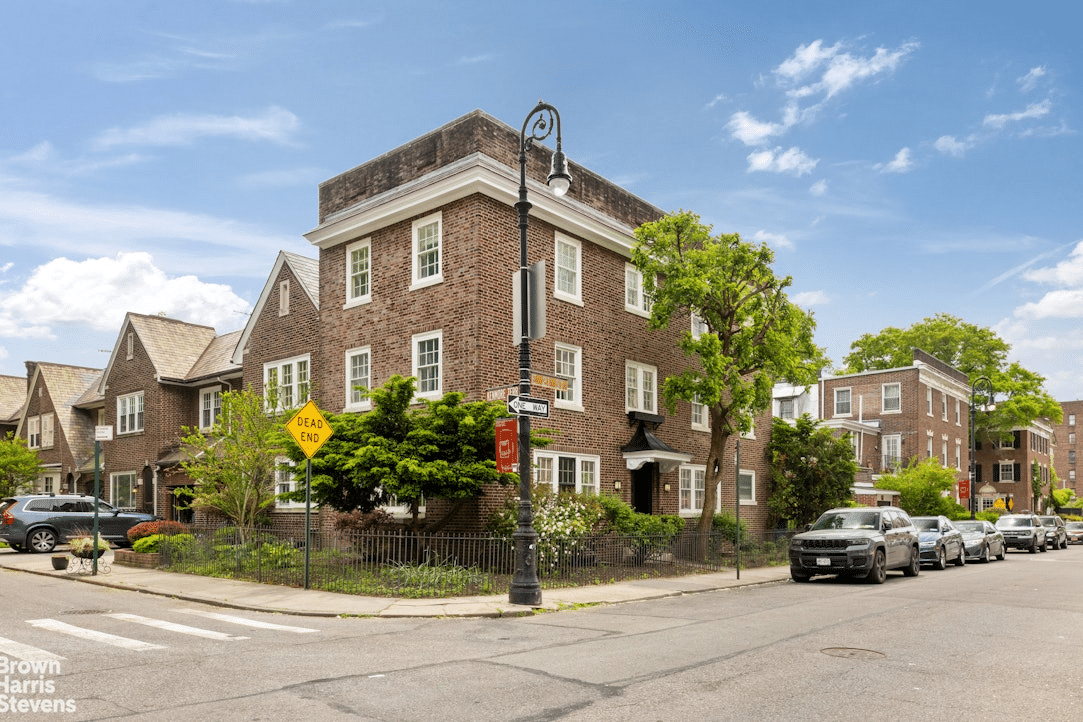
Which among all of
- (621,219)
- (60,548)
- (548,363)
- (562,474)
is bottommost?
(60,548)

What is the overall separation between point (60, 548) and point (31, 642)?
18455 mm

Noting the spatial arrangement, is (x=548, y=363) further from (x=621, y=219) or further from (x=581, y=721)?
(x=581, y=721)

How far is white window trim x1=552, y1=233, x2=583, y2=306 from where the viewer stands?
2327 centimetres

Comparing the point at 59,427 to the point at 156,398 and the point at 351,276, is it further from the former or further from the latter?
the point at 351,276

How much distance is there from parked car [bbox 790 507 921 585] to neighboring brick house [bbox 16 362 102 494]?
32524 mm

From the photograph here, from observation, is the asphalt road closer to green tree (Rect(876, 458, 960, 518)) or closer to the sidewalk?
the sidewalk

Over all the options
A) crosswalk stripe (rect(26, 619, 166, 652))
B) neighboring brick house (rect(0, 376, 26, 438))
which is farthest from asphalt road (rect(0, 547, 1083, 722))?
neighboring brick house (rect(0, 376, 26, 438))

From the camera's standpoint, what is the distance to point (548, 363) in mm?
22656

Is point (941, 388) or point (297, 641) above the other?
point (941, 388)

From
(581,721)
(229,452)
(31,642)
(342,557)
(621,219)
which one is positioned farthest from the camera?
(621,219)

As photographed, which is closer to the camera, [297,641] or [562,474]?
[297,641]

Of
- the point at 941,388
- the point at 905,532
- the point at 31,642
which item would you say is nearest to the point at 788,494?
the point at 905,532

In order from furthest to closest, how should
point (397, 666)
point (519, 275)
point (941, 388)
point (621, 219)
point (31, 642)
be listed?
point (941, 388), point (621, 219), point (519, 275), point (31, 642), point (397, 666)

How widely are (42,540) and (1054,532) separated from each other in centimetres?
4196
